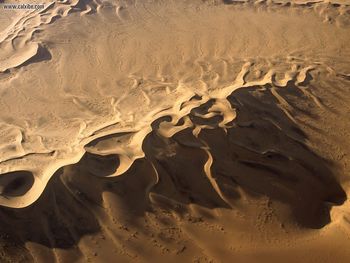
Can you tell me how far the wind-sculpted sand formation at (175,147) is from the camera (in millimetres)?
3715

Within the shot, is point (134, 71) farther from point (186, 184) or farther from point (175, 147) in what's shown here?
point (186, 184)

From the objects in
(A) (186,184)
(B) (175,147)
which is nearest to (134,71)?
(B) (175,147)

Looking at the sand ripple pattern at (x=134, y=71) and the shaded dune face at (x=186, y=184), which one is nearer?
the shaded dune face at (x=186, y=184)

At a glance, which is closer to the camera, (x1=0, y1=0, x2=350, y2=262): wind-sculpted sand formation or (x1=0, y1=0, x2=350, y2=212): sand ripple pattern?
(x1=0, y1=0, x2=350, y2=262): wind-sculpted sand formation

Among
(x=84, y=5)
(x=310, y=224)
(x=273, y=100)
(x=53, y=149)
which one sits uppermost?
(x=84, y=5)

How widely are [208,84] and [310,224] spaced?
301 centimetres

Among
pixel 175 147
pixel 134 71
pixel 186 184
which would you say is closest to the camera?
pixel 186 184

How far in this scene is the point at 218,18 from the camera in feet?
29.3

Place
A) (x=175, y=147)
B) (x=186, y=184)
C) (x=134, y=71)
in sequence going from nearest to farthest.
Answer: (x=186, y=184), (x=175, y=147), (x=134, y=71)

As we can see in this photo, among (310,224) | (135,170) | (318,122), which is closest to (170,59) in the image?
(318,122)

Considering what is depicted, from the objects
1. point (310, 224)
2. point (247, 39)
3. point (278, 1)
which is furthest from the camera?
point (278, 1)

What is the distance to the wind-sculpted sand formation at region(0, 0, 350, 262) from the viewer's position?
3.71 m

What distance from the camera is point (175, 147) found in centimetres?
445

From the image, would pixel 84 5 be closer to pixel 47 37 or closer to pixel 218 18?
pixel 47 37
